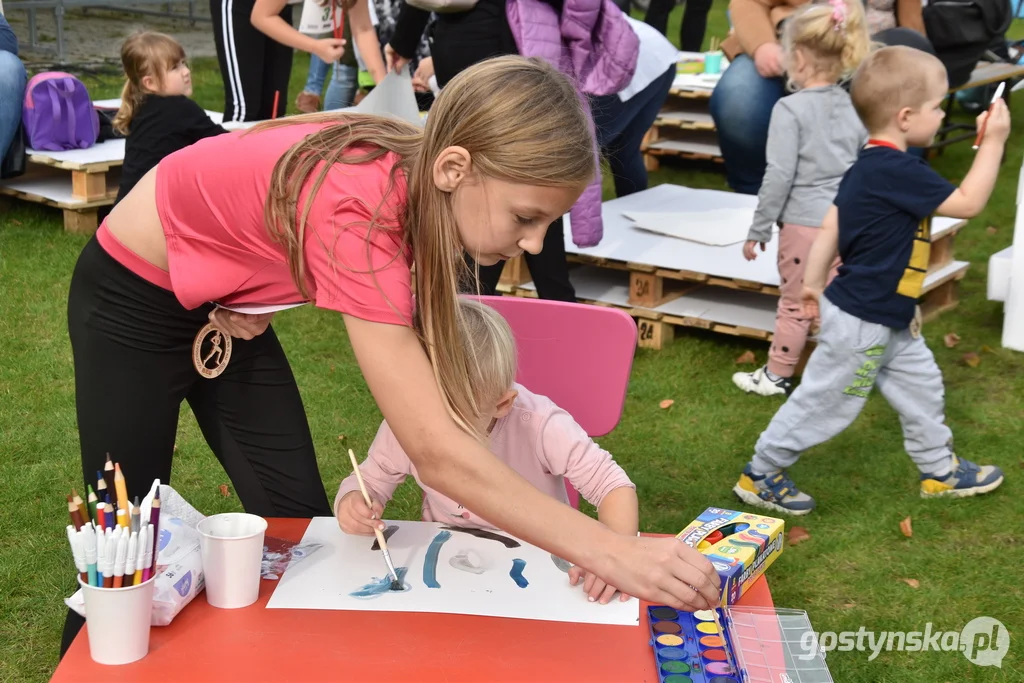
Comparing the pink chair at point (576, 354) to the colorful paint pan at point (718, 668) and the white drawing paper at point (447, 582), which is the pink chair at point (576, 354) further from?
the colorful paint pan at point (718, 668)

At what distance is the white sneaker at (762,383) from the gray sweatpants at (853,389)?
2.74ft

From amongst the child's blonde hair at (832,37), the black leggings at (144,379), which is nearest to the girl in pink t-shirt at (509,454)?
the black leggings at (144,379)

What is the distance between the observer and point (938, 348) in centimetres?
480

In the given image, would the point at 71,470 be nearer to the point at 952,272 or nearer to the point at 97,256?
the point at 97,256

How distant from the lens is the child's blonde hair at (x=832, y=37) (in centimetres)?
407

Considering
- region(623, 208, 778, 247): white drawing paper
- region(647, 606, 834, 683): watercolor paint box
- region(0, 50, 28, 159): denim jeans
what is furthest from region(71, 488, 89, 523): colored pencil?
region(0, 50, 28, 159): denim jeans

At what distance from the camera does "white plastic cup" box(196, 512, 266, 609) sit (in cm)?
165

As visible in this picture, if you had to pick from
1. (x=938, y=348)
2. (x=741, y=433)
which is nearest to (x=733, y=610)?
(x=741, y=433)

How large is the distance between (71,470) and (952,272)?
12.6ft

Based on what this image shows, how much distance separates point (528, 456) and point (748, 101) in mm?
3617

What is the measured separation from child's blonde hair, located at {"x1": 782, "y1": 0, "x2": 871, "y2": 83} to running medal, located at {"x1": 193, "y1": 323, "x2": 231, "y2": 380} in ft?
9.27

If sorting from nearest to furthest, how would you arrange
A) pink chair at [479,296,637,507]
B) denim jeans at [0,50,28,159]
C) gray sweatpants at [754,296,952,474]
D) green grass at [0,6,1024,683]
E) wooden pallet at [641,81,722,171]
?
pink chair at [479,296,637,507]
green grass at [0,6,1024,683]
gray sweatpants at [754,296,952,474]
denim jeans at [0,50,28,159]
wooden pallet at [641,81,722,171]

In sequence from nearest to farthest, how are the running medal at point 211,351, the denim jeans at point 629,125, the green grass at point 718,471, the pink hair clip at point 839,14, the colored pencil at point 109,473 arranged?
the colored pencil at point 109,473, the running medal at point 211,351, the green grass at point 718,471, the pink hair clip at point 839,14, the denim jeans at point 629,125

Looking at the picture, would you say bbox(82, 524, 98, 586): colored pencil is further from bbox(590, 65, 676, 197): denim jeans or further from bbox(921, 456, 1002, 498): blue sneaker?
bbox(590, 65, 676, 197): denim jeans
